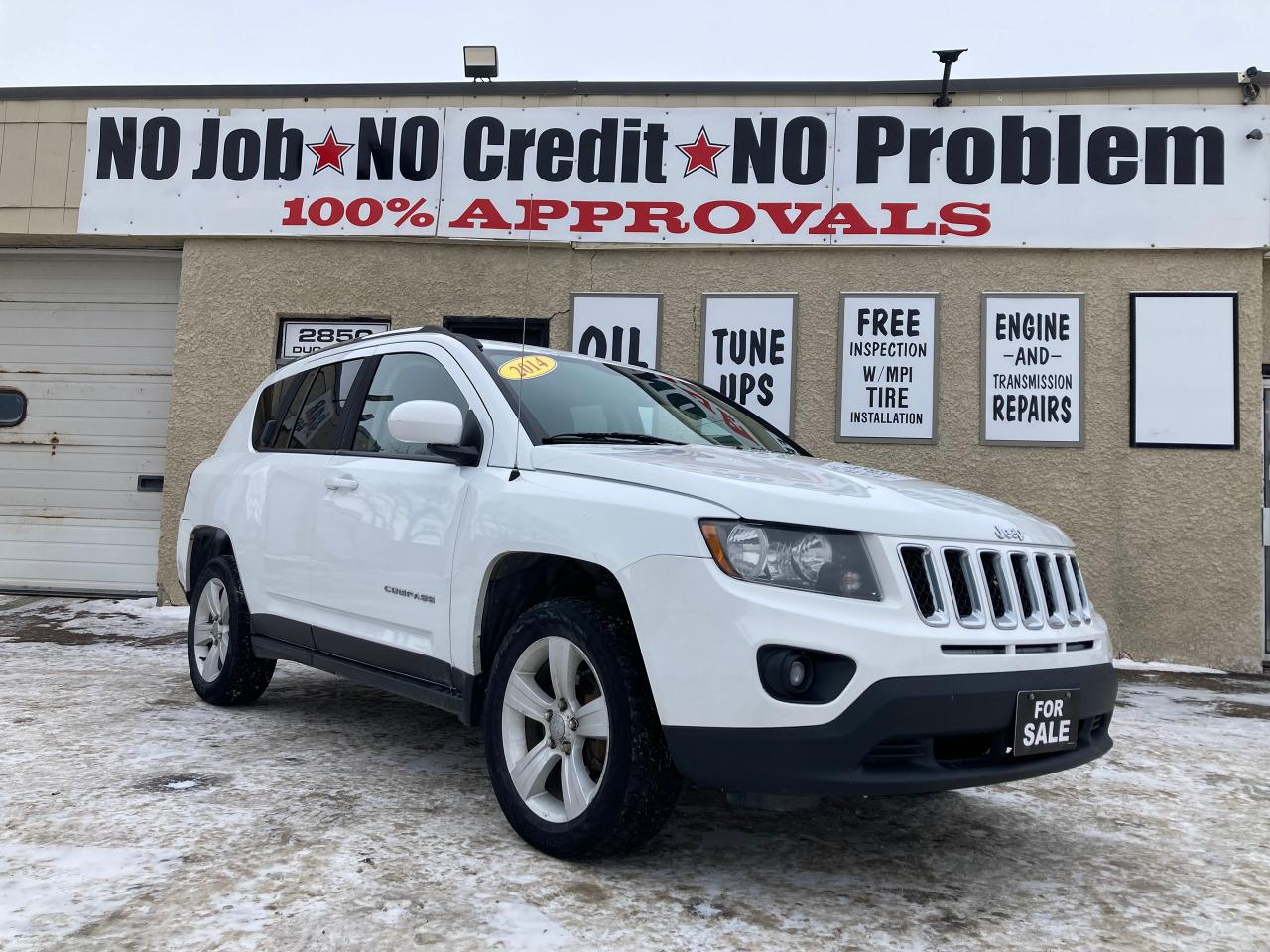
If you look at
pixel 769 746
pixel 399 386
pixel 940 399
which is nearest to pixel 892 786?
pixel 769 746

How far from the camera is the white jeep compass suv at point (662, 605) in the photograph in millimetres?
2609

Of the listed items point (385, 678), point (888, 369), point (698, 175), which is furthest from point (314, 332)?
point (385, 678)

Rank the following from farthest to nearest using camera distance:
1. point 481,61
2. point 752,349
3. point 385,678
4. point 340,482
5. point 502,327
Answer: point 481,61 → point 502,327 → point 752,349 → point 340,482 → point 385,678

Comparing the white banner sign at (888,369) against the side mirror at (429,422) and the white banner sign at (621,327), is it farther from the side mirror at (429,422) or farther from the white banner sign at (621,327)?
the side mirror at (429,422)

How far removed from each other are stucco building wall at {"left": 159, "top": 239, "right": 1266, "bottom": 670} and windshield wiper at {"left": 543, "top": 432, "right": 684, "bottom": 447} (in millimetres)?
Answer: 4558

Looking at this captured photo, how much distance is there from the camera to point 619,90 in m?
8.69

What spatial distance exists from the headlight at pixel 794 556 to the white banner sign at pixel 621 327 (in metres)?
5.86

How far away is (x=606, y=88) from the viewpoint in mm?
8680

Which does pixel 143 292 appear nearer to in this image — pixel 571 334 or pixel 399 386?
pixel 571 334

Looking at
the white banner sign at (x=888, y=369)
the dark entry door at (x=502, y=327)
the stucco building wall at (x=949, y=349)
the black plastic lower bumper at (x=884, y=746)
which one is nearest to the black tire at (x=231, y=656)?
the black plastic lower bumper at (x=884, y=746)

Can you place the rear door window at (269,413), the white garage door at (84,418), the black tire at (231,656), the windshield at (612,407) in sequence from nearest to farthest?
the windshield at (612,407)
the black tire at (231,656)
the rear door window at (269,413)
the white garage door at (84,418)

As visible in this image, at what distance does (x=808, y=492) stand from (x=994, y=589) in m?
0.64

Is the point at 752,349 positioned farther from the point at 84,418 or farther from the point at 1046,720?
the point at 84,418

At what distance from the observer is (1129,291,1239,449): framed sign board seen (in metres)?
7.88
